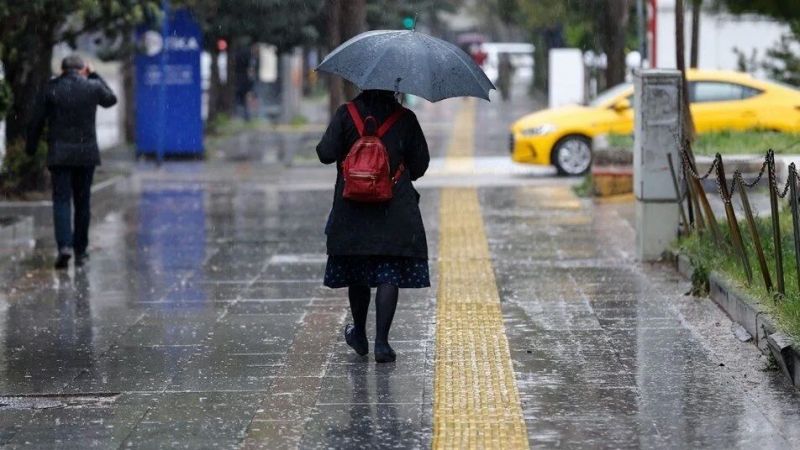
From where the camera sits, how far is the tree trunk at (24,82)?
17359 millimetres

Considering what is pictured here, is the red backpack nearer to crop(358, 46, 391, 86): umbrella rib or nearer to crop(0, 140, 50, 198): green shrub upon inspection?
crop(358, 46, 391, 86): umbrella rib

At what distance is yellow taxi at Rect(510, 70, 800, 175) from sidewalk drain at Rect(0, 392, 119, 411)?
1364 cm

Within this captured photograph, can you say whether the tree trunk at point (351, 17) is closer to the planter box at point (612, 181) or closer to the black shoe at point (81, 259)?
the planter box at point (612, 181)

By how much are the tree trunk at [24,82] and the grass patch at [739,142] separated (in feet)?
21.6

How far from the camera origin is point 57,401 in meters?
6.92

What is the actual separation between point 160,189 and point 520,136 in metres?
4.92

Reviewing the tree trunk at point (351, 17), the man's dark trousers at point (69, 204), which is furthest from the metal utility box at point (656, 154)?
the tree trunk at point (351, 17)

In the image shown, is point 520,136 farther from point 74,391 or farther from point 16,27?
point 74,391

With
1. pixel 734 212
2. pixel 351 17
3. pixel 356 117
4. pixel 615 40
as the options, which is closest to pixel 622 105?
pixel 615 40

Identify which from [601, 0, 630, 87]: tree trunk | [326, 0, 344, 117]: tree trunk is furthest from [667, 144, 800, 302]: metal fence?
[326, 0, 344, 117]: tree trunk

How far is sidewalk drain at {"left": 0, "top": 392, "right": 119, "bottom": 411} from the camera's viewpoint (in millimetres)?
6816

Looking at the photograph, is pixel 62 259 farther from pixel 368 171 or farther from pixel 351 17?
pixel 351 17

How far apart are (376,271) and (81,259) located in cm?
483

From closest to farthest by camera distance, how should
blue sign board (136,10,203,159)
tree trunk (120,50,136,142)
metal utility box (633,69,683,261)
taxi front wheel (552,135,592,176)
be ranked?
metal utility box (633,69,683,261), taxi front wheel (552,135,592,176), blue sign board (136,10,203,159), tree trunk (120,50,136,142)
